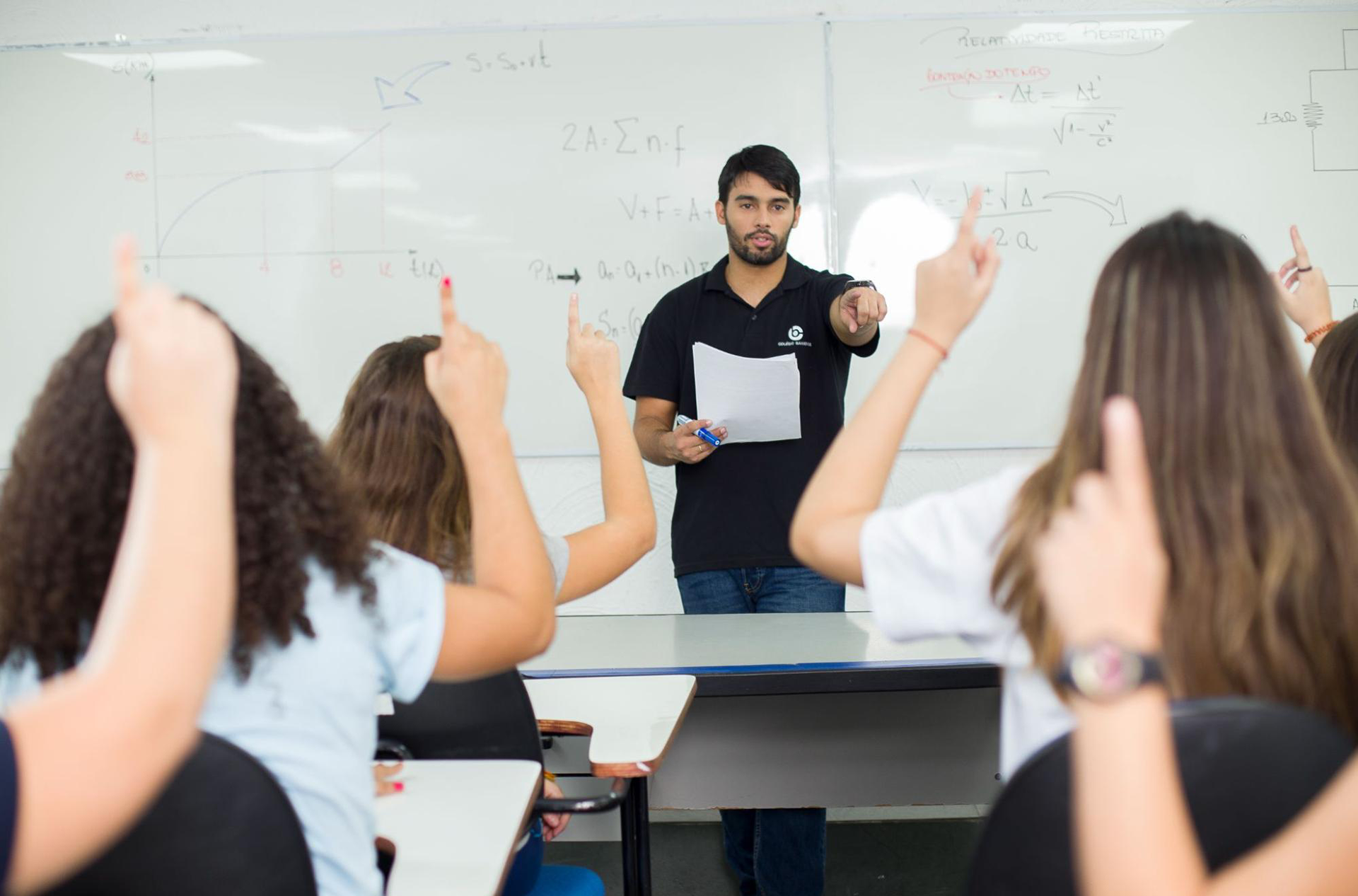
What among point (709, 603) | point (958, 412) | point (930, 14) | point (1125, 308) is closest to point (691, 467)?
point (709, 603)

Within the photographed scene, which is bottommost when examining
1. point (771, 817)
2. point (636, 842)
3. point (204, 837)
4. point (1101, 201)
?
point (771, 817)

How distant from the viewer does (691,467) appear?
8.52 feet

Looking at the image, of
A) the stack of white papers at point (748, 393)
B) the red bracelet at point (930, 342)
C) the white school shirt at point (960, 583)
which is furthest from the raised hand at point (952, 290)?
the stack of white papers at point (748, 393)

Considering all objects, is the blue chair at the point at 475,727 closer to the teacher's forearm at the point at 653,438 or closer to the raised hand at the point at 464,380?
the raised hand at the point at 464,380

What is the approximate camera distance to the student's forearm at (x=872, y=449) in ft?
3.24

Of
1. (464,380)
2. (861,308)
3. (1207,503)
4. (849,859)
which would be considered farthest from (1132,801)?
(849,859)

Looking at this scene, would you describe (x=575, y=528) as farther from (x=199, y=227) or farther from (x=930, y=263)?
(x=930, y=263)

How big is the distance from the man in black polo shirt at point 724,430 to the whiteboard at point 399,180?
0.40 m

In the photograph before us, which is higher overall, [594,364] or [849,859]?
[594,364]

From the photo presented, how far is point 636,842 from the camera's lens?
1616mm

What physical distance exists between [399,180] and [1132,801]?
2.88 m

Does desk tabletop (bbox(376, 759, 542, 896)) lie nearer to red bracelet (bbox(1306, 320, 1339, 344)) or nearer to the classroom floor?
red bracelet (bbox(1306, 320, 1339, 344))

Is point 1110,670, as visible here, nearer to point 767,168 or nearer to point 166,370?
point 166,370

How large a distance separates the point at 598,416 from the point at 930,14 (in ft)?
6.81
